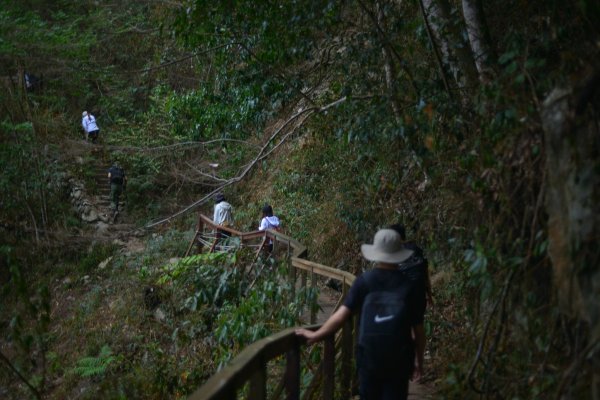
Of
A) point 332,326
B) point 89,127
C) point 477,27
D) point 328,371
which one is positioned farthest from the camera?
point 89,127

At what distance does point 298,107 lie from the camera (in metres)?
15.9

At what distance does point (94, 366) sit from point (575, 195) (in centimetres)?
1096

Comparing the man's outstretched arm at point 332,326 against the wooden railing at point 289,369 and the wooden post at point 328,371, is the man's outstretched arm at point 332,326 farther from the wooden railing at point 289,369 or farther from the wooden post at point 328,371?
the wooden post at point 328,371

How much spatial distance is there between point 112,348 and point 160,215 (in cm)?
1006

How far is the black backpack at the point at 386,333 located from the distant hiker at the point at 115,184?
767 inches

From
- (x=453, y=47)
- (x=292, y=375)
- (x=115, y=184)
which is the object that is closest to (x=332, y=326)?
(x=292, y=375)

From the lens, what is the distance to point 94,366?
12.4 metres

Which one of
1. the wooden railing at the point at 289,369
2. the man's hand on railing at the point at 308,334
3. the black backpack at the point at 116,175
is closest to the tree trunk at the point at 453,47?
the wooden railing at the point at 289,369

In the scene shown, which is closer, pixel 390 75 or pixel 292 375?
pixel 292 375

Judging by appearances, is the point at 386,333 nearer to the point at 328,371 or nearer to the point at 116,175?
the point at 328,371

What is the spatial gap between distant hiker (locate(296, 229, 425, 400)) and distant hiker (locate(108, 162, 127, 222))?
1921cm

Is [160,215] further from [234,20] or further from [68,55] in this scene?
[234,20]

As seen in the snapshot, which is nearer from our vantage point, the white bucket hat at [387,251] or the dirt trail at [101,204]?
the white bucket hat at [387,251]

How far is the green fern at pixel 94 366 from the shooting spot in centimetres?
1218
